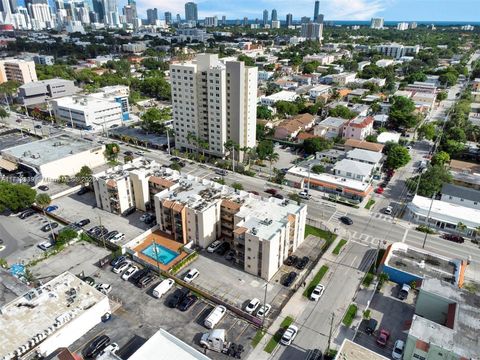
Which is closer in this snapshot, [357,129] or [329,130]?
[357,129]

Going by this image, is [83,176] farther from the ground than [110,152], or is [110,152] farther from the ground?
[110,152]

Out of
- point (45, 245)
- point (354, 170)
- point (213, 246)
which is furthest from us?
point (354, 170)

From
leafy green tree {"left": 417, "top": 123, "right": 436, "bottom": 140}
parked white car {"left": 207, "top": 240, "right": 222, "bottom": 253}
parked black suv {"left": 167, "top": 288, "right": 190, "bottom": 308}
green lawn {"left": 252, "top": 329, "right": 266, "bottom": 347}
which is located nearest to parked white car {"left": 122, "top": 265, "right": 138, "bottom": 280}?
parked black suv {"left": 167, "top": 288, "right": 190, "bottom": 308}

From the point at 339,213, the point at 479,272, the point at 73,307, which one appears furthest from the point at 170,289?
the point at 479,272

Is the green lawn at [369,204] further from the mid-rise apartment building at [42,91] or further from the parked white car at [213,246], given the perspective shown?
→ the mid-rise apartment building at [42,91]

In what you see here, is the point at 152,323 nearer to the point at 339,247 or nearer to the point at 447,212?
the point at 339,247

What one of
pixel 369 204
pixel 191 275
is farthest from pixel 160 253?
pixel 369 204

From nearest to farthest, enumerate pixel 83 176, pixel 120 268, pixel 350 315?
pixel 350 315
pixel 120 268
pixel 83 176

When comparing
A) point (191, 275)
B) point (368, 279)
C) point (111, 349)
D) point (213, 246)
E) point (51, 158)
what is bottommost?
point (368, 279)
